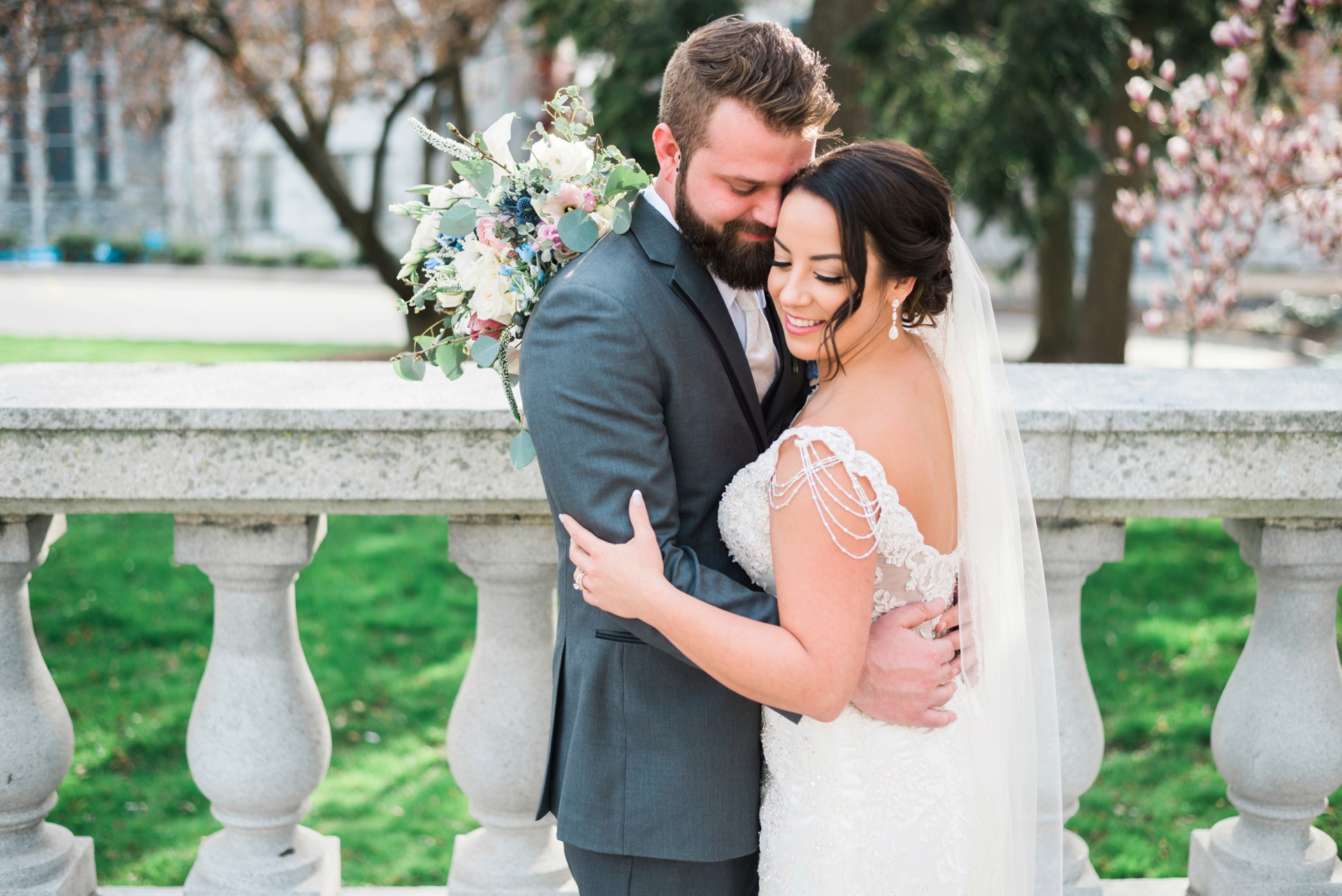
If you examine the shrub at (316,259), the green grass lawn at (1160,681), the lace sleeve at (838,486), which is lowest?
the green grass lawn at (1160,681)

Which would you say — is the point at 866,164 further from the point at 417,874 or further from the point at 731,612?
the point at 417,874

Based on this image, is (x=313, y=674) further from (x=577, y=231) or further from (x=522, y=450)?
(x=577, y=231)

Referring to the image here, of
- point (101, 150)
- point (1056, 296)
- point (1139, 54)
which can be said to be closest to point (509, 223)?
point (1139, 54)

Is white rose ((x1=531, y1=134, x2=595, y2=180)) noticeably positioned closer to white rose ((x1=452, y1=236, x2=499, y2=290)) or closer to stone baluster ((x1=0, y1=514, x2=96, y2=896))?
white rose ((x1=452, y1=236, x2=499, y2=290))

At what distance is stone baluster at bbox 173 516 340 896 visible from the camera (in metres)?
2.38

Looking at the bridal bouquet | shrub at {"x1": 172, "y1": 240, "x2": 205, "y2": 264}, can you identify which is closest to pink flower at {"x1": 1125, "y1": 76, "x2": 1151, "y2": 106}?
the bridal bouquet

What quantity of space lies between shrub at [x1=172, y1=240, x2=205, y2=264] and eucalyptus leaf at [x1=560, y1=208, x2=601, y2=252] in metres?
36.2

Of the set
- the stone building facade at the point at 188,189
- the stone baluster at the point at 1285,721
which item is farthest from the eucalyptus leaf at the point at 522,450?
the stone building facade at the point at 188,189

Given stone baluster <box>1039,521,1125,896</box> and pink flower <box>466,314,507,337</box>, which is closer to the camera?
pink flower <box>466,314,507,337</box>

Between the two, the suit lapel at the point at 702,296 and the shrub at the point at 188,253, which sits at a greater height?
the shrub at the point at 188,253

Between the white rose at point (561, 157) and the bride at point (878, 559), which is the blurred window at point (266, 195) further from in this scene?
the bride at point (878, 559)

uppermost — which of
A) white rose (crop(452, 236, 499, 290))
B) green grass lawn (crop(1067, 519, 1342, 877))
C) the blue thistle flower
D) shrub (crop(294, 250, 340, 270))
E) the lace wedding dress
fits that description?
shrub (crop(294, 250, 340, 270))

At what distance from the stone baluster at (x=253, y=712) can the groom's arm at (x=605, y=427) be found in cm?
82

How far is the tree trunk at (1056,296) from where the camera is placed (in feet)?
45.7
